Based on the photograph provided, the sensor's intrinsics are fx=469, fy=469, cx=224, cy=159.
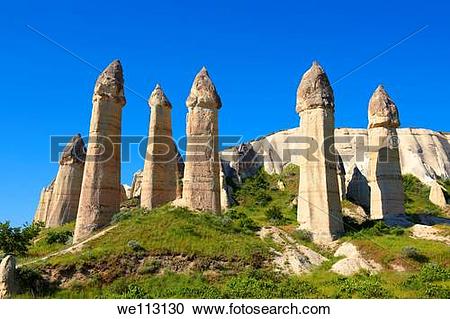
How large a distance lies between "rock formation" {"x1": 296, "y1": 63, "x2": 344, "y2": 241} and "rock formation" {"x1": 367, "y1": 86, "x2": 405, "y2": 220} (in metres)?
6.11

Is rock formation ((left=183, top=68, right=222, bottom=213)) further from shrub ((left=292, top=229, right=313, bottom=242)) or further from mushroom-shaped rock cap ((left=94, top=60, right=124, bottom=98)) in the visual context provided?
shrub ((left=292, top=229, right=313, bottom=242))

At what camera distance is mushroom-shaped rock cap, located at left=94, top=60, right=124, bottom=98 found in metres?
26.5

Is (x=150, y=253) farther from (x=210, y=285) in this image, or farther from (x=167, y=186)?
(x=167, y=186)

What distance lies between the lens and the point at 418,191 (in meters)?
54.8

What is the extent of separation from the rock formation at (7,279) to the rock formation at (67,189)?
19.6 metres

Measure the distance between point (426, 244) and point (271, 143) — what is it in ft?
192

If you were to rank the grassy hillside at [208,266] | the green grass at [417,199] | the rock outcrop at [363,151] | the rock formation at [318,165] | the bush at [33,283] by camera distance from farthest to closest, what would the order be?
the rock outcrop at [363,151], the green grass at [417,199], the rock formation at [318,165], the bush at [33,283], the grassy hillside at [208,266]

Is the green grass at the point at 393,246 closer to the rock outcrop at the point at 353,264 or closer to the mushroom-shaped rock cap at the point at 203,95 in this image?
the rock outcrop at the point at 353,264

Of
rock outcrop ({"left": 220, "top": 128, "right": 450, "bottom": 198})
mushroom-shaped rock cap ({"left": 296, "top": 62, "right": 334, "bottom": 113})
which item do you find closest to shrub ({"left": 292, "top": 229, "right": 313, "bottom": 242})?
mushroom-shaped rock cap ({"left": 296, "top": 62, "right": 334, "bottom": 113})

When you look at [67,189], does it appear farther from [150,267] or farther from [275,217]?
[150,267]

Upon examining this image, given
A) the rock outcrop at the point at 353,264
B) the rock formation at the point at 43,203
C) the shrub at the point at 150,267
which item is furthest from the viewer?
the rock formation at the point at 43,203

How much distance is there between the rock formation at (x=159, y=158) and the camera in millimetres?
29828

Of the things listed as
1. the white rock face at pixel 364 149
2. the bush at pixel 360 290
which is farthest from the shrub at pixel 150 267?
the white rock face at pixel 364 149

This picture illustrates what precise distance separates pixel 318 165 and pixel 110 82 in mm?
12593
